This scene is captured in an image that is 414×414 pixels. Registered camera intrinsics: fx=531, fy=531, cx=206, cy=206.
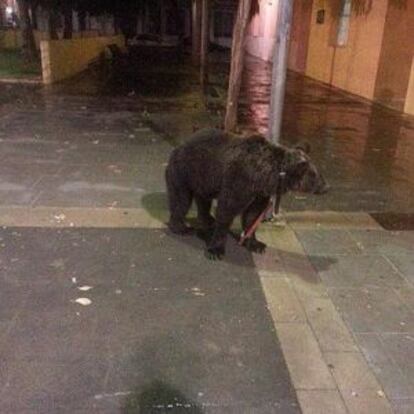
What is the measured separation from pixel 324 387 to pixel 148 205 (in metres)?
3.30

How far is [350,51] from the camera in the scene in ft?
58.3

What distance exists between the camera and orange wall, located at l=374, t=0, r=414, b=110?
13.8m

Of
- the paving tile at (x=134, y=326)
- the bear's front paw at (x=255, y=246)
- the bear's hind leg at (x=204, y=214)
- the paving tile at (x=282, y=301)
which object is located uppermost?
the bear's hind leg at (x=204, y=214)

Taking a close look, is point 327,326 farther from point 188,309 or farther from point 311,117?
point 311,117

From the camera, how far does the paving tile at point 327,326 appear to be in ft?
11.8

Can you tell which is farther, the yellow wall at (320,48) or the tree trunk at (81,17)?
the tree trunk at (81,17)

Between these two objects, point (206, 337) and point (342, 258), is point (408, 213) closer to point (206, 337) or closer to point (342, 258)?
point (342, 258)

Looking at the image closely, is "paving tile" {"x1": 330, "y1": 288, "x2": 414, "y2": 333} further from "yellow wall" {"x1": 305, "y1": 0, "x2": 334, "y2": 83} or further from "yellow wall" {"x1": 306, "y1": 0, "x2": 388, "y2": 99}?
"yellow wall" {"x1": 305, "y1": 0, "x2": 334, "y2": 83}

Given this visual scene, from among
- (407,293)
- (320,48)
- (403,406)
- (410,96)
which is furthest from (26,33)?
(403,406)

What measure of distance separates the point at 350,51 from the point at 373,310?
15.4m

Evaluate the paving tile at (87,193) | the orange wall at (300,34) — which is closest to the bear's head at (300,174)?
the paving tile at (87,193)

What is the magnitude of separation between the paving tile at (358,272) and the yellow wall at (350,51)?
1231cm

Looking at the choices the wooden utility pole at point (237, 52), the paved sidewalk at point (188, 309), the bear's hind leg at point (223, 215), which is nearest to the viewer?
the paved sidewalk at point (188, 309)

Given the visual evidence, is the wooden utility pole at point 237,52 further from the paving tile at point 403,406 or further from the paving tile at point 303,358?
the paving tile at point 403,406
